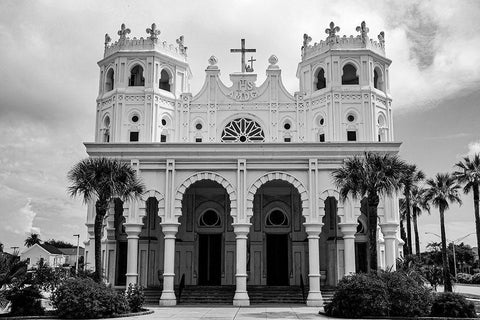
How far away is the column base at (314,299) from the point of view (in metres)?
26.7

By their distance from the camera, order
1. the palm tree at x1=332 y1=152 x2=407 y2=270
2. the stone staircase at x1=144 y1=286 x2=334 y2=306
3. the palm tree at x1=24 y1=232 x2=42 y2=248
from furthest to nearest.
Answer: the palm tree at x1=24 y1=232 x2=42 y2=248, the stone staircase at x1=144 y1=286 x2=334 y2=306, the palm tree at x1=332 y1=152 x2=407 y2=270

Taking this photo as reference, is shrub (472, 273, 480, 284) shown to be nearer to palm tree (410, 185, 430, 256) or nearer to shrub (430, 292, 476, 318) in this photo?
palm tree (410, 185, 430, 256)

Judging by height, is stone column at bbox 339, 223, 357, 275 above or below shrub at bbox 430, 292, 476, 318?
above

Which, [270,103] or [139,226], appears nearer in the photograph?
[139,226]

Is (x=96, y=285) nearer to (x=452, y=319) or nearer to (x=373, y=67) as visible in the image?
(x=452, y=319)

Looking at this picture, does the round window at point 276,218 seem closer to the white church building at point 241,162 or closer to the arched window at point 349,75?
the white church building at point 241,162

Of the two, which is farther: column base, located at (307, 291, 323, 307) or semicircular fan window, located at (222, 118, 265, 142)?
semicircular fan window, located at (222, 118, 265, 142)

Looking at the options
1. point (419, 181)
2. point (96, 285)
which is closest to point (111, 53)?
point (96, 285)

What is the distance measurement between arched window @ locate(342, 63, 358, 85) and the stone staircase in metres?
15.2

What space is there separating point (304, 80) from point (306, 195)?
12.4 m

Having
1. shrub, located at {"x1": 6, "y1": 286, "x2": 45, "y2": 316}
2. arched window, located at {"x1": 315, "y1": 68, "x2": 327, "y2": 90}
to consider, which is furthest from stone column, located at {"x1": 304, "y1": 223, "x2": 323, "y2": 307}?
arched window, located at {"x1": 315, "y1": 68, "x2": 327, "y2": 90}

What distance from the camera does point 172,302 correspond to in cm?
2712

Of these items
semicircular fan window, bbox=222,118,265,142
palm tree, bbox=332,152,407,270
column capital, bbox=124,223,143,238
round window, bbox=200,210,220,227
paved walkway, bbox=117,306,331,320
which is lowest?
paved walkway, bbox=117,306,331,320

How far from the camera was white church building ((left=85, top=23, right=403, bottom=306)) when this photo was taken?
28109 mm
